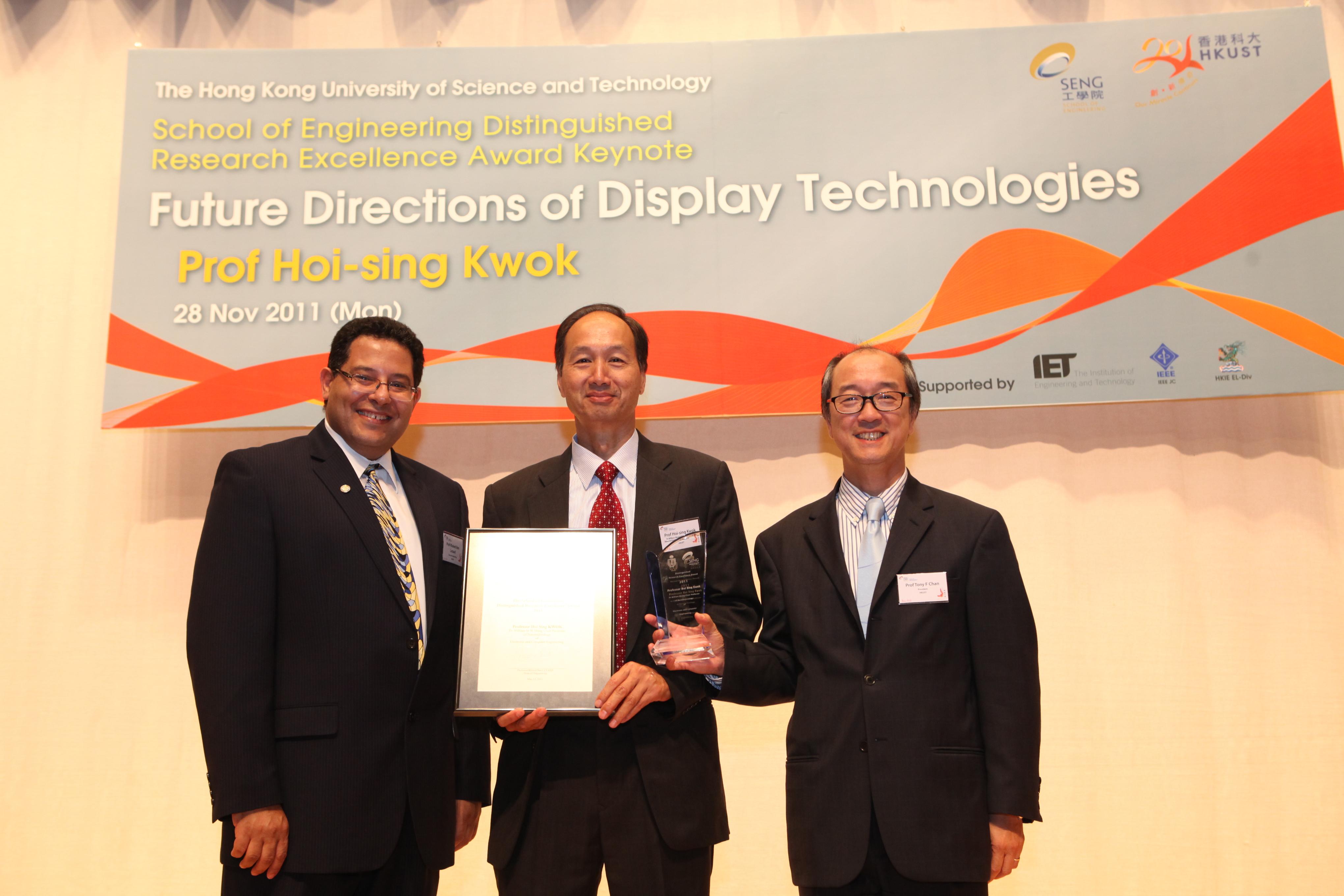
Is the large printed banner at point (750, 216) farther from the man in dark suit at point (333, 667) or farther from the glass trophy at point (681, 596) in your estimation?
the glass trophy at point (681, 596)

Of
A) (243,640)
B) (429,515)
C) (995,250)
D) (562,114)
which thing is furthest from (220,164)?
(995,250)

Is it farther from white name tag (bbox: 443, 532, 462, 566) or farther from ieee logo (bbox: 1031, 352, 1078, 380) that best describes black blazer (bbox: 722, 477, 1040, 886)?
ieee logo (bbox: 1031, 352, 1078, 380)

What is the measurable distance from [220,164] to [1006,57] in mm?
3412

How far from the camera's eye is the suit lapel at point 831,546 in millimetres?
2121

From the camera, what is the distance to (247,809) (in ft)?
5.92

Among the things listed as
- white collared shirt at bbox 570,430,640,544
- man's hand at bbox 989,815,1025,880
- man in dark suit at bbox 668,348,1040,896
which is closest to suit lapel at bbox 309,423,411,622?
white collared shirt at bbox 570,430,640,544

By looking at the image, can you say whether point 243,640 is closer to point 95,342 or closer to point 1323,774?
point 95,342

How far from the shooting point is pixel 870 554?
2.21 m

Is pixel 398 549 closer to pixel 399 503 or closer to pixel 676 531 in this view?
pixel 399 503

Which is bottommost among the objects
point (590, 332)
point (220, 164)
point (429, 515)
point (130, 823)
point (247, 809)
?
point (130, 823)

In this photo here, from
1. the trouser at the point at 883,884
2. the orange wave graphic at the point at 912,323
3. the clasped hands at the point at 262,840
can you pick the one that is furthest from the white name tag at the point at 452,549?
the orange wave graphic at the point at 912,323

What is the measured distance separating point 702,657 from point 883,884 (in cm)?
65

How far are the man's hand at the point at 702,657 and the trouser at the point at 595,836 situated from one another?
0.71ft

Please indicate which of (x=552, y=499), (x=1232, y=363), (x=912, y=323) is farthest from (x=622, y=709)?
(x=1232, y=363)
